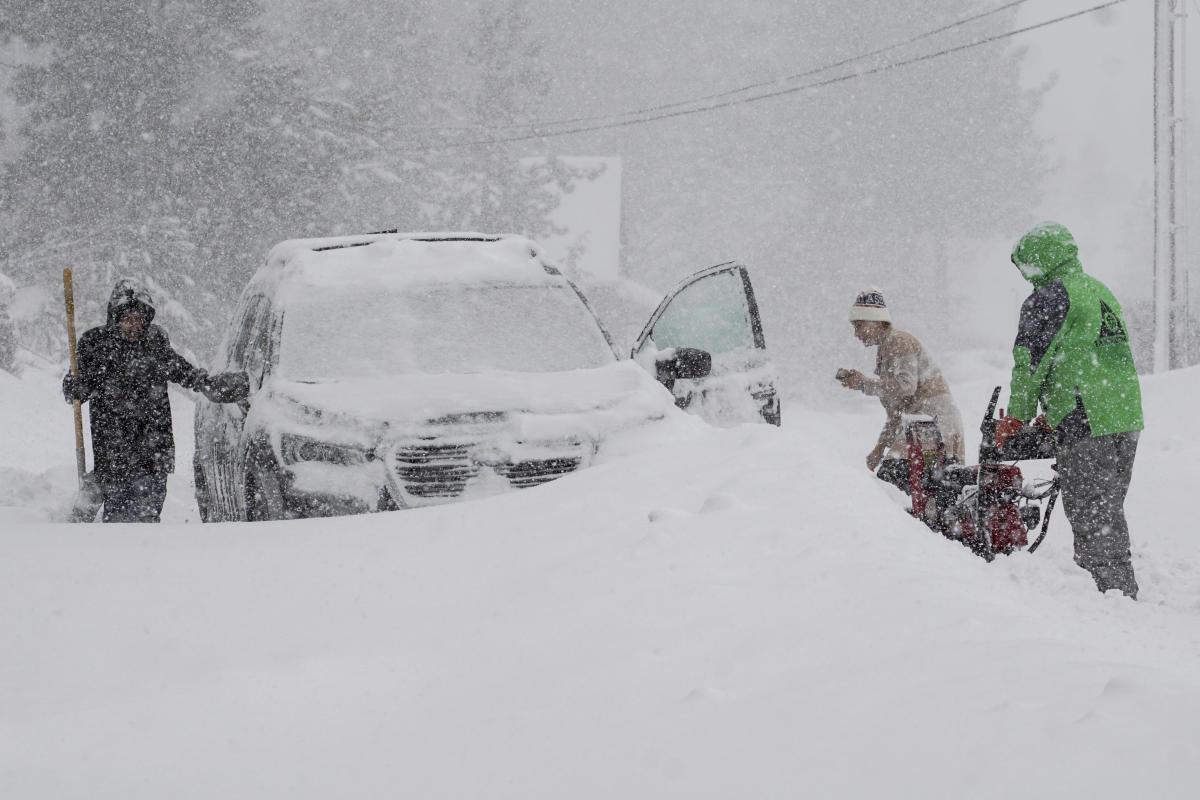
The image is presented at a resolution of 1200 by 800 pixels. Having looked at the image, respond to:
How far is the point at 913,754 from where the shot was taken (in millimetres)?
2273

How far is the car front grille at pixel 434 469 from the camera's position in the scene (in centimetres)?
492

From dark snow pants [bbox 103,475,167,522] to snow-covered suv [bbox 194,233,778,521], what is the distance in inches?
11.4

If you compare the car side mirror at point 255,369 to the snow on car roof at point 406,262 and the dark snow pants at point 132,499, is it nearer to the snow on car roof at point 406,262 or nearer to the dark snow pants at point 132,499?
the snow on car roof at point 406,262

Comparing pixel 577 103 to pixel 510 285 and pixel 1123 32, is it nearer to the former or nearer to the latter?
pixel 1123 32

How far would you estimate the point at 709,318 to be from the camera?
752 centimetres

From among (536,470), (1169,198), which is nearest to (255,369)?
(536,470)

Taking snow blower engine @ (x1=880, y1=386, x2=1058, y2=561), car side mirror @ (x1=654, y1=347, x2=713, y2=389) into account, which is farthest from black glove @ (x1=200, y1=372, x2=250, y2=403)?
snow blower engine @ (x1=880, y1=386, x2=1058, y2=561)

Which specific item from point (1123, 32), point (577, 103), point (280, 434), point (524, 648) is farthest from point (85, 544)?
point (1123, 32)

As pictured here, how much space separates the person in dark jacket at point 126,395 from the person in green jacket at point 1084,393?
162 inches

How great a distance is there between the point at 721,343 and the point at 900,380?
1138 millimetres

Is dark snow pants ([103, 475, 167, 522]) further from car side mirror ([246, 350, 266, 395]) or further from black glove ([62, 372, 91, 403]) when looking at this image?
car side mirror ([246, 350, 266, 395])

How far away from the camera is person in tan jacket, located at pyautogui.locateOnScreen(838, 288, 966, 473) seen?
6895 mm

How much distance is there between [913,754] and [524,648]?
114 centimetres

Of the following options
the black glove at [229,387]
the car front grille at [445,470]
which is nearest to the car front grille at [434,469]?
the car front grille at [445,470]
